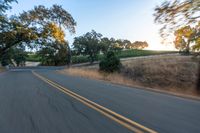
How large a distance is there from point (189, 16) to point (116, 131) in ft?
38.3

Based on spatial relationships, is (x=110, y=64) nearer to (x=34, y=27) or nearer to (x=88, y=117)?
(x=34, y=27)

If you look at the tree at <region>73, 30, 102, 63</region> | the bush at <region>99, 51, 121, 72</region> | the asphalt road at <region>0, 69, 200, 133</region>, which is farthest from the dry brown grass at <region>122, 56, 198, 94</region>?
the tree at <region>73, 30, 102, 63</region>

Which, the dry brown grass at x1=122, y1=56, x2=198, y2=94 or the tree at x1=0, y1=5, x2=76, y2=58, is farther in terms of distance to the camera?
the tree at x1=0, y1=5, x2=76, y2=58

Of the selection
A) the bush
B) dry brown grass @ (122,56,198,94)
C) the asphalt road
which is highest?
the asphalt road

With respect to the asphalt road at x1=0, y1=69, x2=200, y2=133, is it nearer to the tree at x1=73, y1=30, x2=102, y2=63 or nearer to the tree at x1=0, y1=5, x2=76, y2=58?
the tree at x1=0, y1=5, x2=76, y2=58

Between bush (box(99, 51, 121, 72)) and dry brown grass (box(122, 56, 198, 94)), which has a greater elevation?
bush (box(99, 51, 121, 72))

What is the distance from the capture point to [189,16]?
55.8ft

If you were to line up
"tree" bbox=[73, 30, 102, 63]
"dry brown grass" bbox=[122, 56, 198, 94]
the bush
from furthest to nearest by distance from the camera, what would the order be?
"tree" bbox=[73, 30, 102, 63] → the bush → "dry brown grass" bbox=[122, 56, 198, 94]

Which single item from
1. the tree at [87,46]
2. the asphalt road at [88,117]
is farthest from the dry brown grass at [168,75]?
the tree at [87,46]

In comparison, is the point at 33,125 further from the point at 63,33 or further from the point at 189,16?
the point at 63,33

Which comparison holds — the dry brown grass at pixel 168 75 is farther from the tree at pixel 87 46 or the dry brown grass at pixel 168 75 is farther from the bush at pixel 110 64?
the tree at pixel 87 46

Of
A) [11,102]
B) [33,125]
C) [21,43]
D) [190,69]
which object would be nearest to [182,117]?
[33,125]

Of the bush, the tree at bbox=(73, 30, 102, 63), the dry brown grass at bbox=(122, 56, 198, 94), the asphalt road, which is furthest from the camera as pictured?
the tree at bbox=(73, 30, 102, 63)

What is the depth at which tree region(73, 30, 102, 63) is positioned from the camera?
94006 millimetres
